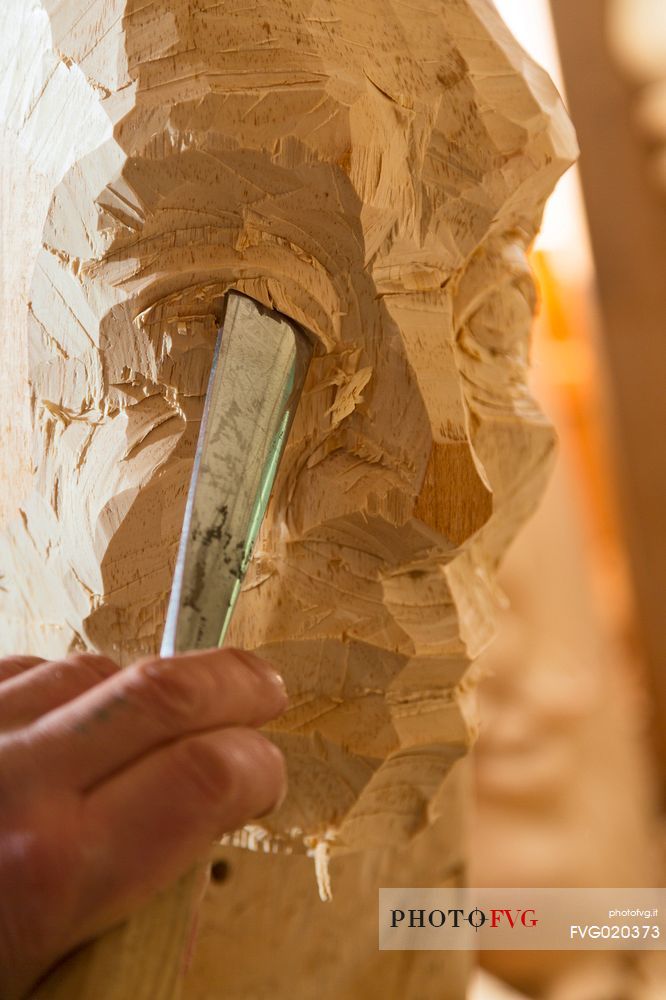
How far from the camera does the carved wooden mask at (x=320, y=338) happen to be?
432 millimetres

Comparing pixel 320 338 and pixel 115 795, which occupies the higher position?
pixel 320 338

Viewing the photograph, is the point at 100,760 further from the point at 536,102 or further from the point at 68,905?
the point at 536,102

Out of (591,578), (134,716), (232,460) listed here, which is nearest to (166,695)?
(134,716)

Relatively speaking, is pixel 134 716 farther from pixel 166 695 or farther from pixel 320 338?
pixel 320 338

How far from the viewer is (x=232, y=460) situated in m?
0.38

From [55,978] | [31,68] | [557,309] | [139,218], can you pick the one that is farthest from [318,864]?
[557,309]

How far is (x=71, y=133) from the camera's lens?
17.9 inches

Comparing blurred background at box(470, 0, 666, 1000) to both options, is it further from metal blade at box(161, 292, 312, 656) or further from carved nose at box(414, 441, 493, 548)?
metal blade at box(161, 292, 312, 656)

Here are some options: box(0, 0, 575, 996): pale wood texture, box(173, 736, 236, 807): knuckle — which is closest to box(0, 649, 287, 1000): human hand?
box(173, 736, 236, 807): knuckle

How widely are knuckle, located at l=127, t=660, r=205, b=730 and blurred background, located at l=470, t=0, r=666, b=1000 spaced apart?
3.07 ft

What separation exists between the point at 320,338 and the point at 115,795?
257 mm

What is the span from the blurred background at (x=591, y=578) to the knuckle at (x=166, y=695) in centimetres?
94

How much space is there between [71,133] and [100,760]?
0.32 meters

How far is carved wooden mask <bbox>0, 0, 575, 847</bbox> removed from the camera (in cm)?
43
